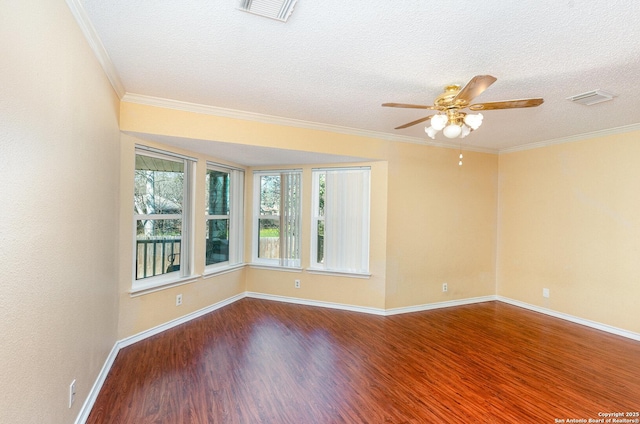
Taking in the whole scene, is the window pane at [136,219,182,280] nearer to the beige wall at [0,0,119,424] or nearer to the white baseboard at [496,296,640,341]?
the beige wall at [0,0,119,424]

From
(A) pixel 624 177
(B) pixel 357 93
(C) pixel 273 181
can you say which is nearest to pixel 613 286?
(A) pixel 624 177

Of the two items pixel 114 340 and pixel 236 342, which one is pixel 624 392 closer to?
pixel 236 342

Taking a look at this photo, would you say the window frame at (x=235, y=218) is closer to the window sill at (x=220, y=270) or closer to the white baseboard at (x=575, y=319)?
the window sill at (x=220, y=270)

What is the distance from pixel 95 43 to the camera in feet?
6.18

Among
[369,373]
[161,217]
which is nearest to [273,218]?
[161,217]

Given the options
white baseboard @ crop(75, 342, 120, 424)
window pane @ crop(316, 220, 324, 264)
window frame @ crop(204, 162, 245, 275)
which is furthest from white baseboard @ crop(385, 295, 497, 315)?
white baseboard @ crop(75, 342, 120, 424)

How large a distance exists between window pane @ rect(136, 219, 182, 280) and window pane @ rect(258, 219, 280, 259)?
1359 mm

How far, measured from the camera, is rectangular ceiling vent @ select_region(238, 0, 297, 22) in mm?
1496

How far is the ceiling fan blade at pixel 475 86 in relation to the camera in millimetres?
1701

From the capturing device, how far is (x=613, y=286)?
360cm

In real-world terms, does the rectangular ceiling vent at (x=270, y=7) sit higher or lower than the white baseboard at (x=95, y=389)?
higher

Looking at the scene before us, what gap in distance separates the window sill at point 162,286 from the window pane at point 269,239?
1.19 meters

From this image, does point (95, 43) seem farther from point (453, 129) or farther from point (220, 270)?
point (220, 270)

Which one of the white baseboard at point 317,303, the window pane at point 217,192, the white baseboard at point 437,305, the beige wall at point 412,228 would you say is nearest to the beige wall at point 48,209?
the beige wall at point 412,228
